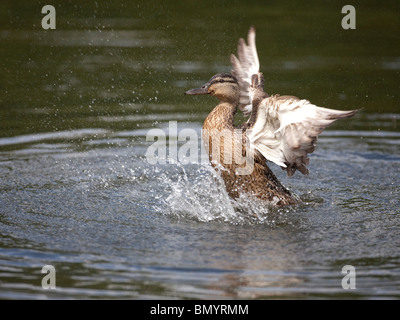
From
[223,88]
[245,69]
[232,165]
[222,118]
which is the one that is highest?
[245,69]

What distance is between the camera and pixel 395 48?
12438 mm

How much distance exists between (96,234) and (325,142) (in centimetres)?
405

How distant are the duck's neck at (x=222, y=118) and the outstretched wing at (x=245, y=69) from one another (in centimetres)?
74

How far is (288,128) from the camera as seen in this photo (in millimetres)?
6281

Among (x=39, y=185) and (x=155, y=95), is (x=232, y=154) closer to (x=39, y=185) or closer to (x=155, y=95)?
(x=39, y=185)

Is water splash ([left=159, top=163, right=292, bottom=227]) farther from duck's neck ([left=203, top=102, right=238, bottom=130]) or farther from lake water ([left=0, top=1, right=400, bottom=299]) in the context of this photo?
duck's neck ([left=203, top=102, right=238, bottom=130])

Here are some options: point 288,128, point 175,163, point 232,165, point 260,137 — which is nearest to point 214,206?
point 232,165

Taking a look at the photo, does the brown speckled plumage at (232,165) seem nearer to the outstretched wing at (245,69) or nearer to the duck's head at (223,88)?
the duck's head at (223,88)

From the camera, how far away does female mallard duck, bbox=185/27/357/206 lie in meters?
6.14

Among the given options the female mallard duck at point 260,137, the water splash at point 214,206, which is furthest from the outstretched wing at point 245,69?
the water splash at point 214,206

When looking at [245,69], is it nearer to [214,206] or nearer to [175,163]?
[175,163]

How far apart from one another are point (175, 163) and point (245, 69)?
137cm

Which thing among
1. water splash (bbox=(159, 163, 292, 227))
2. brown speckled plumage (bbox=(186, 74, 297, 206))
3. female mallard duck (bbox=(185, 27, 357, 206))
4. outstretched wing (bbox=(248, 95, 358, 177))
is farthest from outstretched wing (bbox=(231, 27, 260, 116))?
outstretched wing (bbox=(248, 95, 358, 177))
